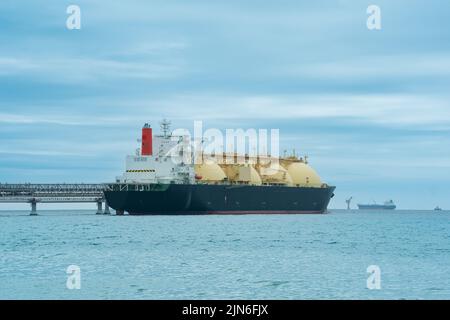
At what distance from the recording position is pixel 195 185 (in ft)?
269

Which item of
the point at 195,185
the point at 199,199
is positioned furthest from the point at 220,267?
the point at 199,199

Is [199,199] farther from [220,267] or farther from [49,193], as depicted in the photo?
[220,267]

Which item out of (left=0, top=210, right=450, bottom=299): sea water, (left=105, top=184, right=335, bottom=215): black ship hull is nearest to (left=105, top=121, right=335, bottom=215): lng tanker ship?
(left=105, top=184, right=335, bottom=215): black ship hull

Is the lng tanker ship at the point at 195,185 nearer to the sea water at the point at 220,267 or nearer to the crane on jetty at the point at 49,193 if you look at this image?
the crane on jetty at the point at 49,193

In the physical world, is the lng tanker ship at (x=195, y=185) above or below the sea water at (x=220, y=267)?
above

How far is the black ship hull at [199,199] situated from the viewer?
80875mm

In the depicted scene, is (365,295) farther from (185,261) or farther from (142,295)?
(185,261)

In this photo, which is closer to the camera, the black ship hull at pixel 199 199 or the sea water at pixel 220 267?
the sea water at pixel 220 267

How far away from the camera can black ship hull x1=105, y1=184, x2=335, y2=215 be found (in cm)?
8088

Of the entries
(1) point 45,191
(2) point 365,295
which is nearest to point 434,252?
(2) point 365,295

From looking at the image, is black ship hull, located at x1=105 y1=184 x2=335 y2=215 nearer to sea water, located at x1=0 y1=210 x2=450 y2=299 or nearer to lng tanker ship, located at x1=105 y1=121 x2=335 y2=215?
lng tanker ship, located at x1=105 y1=121 x2=335 y2=215

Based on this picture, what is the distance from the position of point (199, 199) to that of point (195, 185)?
6.96 ft

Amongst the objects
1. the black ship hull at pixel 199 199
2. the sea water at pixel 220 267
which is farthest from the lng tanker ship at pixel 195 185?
the sea water at pixel 220 267
